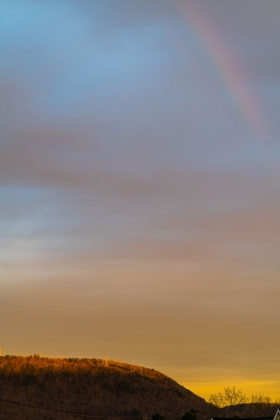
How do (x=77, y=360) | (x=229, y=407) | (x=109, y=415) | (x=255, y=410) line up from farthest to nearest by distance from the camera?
1. (x=77, y=360)
2. (x=229, y=407)
3. (x=255, y=410)
4. (x=109, y=415)

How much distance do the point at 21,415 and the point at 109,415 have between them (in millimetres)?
19901

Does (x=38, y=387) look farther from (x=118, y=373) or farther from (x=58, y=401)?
(x=118, y=373)

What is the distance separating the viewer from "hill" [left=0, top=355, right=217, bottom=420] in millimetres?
131750

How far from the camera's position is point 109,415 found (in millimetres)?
134500

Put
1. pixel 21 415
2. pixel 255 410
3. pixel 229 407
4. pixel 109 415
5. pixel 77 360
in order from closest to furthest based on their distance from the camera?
pixel 21 415
pixel 109 415
pixel 255 410
pixel 229 407
pixel 77 360

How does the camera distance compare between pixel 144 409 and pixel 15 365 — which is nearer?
pixel 144 409

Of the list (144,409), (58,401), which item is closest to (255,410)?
(144,409)

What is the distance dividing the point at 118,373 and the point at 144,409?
20.7 meters

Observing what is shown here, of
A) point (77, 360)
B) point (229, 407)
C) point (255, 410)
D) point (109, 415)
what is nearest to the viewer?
point (109, 415)

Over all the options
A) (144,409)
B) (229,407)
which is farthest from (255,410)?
(144,409)

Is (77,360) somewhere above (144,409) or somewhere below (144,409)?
above

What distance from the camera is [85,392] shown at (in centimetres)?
14488

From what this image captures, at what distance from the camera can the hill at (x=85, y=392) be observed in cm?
13175

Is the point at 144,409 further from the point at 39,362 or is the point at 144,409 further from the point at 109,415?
the point at 39,362
